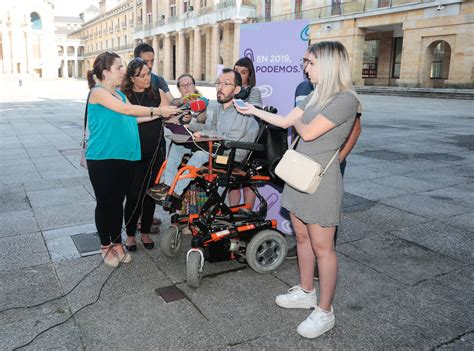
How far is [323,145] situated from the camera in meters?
2.75

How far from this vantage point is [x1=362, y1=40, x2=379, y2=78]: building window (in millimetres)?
39156

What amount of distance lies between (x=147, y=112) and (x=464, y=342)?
291cm

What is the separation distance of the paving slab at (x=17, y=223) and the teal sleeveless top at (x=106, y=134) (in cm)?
170

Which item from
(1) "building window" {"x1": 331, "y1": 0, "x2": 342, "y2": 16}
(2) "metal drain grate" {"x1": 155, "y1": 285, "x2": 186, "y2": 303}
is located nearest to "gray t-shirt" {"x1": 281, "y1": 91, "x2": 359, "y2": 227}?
(2) "metal drain grate" {"x1": 155, "y1": 285, "x2": 186, "y2": 303}

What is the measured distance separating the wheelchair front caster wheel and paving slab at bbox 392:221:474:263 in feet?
8.08

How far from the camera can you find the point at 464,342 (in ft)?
9.12

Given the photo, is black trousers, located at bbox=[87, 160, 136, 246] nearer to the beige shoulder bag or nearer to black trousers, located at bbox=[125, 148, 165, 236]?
black trousers, located at bbox=[125, 148, 165, 236]

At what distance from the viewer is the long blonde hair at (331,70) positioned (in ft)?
8.61

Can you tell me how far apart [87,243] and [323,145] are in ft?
9.35

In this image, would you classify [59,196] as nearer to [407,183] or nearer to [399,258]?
[399,258]

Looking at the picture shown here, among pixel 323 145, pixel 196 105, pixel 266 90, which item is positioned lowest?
pixel 323 145

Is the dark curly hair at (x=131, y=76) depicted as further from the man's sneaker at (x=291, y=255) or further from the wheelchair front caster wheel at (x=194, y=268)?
the man's sneaker at (x=291, y=255)

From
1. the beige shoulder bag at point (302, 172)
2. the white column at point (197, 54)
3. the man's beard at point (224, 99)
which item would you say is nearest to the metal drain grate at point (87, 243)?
the man's beard at point (224, 99)

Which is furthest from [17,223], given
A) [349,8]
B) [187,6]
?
[187,6]
